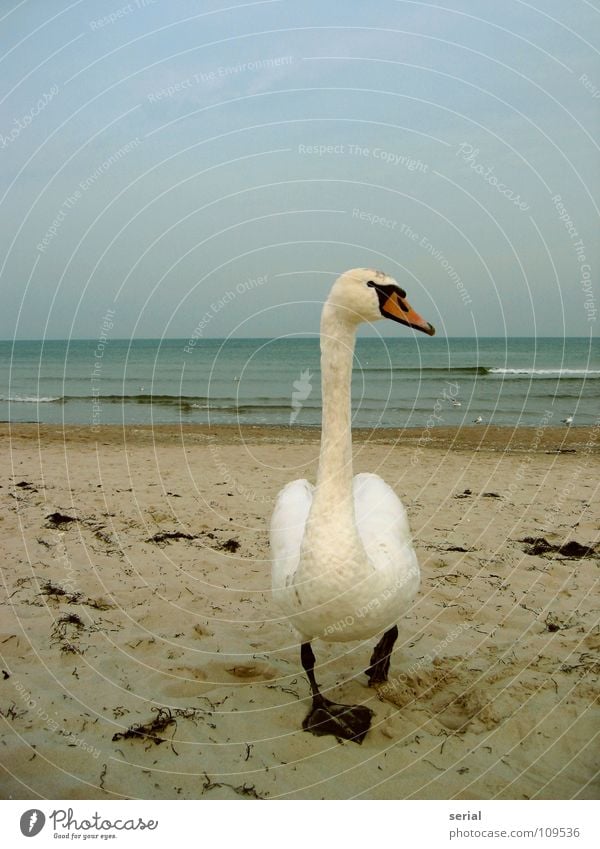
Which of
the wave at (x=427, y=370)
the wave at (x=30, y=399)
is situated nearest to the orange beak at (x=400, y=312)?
the wave at (x=30, y=399)

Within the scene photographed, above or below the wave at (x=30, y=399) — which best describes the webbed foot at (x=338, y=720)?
below

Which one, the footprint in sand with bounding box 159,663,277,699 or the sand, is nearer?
the sand

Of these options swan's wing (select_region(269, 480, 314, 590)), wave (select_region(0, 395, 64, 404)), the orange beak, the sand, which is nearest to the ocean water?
wave (select_region(0, 395, 64, 404))

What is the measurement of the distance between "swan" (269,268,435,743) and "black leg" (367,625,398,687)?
30 centimetres

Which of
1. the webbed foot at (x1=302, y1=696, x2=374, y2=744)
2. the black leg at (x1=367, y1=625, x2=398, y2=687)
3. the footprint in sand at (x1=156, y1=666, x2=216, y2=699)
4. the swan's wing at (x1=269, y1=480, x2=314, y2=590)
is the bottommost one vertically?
the webbed foot at (x1=302, y1=696, x2=374, y2=744)

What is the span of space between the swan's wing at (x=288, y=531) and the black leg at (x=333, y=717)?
401 mm

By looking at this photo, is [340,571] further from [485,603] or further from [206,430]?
[206,430]

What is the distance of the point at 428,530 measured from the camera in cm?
652

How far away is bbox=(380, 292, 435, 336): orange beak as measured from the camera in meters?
3.24

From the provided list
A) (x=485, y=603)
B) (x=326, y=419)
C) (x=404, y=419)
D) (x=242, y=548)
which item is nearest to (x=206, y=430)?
(x=404, y=419)

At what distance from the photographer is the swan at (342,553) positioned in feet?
10.3

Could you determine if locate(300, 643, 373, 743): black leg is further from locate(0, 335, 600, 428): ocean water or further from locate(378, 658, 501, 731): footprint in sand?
locate(0, 335, 600, 428): ocean water

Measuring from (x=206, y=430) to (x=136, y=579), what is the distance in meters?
9.92

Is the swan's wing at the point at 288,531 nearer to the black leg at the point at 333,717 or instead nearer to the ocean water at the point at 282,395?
the black leg at the point at 333,717
